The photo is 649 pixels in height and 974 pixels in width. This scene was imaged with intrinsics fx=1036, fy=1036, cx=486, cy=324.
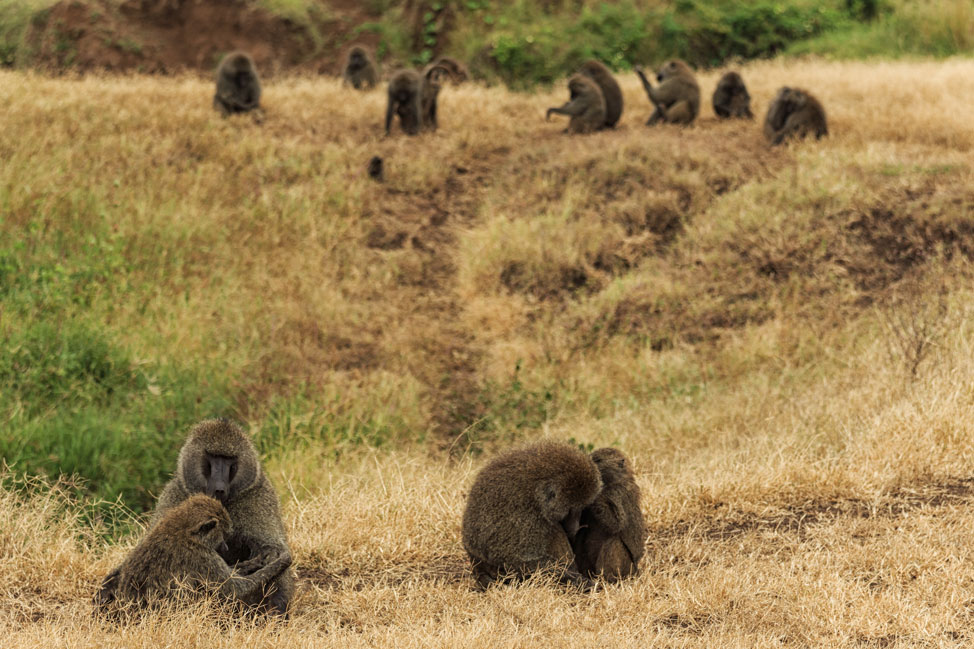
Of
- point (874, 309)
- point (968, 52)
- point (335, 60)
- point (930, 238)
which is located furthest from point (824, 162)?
point (335, 60)

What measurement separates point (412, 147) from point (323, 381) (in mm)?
5449

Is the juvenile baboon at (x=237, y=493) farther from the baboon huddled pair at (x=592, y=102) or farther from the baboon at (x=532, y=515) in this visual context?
the baboon huddled pair at (x=592, y=102)

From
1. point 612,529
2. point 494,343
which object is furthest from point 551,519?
point 494,343

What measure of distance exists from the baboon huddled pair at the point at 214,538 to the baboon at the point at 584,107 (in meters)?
10.8

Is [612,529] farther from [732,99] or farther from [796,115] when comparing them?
[732,99]

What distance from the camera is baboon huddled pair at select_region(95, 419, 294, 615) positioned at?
4.46 metres

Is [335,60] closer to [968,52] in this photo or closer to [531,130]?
[531,130]

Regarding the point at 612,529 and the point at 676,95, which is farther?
the point at 676,95

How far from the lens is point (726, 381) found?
376 inches

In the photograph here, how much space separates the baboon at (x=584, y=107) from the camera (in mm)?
14758

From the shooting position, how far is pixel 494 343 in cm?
1082

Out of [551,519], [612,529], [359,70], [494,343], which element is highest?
[359,70]

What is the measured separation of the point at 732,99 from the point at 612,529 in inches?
447

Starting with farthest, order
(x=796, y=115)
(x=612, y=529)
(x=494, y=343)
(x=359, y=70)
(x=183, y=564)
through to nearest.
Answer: (x=359, y=70), (x=796, y=115), (x=494, y=343), (x=612, y=529), (x=183, y=564)
